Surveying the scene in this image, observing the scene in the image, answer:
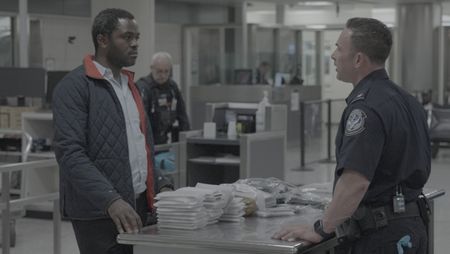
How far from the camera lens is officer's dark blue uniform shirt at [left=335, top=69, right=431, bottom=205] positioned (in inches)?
108

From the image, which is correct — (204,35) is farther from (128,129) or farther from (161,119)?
(128,129)

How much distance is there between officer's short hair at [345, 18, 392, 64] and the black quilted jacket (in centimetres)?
95

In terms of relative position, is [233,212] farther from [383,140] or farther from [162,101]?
[162,101]

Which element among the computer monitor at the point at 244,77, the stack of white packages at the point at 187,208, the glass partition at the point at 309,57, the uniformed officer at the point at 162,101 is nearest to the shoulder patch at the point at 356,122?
the stack of white packages at the point at 187,208

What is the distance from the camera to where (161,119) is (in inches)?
301

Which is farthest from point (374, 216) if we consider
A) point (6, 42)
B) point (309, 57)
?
point (309, 57)

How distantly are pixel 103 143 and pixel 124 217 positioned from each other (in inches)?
11.7

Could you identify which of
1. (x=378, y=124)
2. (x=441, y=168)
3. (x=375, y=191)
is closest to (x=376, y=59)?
(x=378, y=124)

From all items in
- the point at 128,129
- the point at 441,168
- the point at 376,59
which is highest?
the point at 376,59

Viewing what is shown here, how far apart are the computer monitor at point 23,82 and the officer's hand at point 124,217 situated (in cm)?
613

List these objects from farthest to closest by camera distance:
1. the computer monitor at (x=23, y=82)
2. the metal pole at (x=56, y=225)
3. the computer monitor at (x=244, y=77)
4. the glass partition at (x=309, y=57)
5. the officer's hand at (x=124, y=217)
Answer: the glass partition at (x=309, y=57)
the computer monitor at (x=244, y=77)
the computer monitor at (x=23, y=82)
the metal pole at (x=56, y=225)
the officer's hand at (x=124, y=217)

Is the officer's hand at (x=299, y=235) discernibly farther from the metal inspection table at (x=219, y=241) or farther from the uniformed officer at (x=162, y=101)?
the uniformed officer at (x=162, y=101)

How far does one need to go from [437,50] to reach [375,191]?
14.7 meters

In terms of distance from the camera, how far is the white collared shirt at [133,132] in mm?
3242
